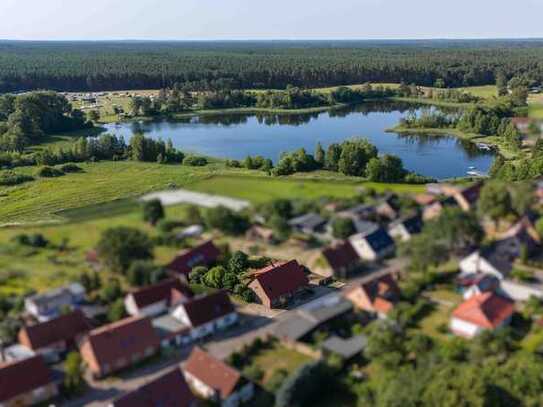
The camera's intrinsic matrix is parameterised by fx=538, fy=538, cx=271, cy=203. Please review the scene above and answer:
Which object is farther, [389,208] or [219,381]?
[219,381]

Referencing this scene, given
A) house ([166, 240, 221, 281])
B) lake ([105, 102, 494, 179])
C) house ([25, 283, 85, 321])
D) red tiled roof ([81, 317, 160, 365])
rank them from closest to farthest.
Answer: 1. house ([25, 283, 85, 321])
2. red tiled roof ([81, 317, 160, 365])
3. house ([166, 240, 221, 281])
4. lake ([105, 102, 494, 179])

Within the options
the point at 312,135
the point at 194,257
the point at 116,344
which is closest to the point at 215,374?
the point at 116,344

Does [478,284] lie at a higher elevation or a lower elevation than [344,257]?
lower

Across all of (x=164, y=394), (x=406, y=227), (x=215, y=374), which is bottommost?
(x=164, y=394)

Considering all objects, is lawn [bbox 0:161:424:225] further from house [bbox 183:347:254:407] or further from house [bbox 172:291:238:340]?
house [bbox 183:347:254:407]

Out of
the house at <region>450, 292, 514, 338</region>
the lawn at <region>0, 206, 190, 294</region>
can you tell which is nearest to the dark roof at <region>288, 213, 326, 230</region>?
the lawn at <region>0, 206, 190, 294</region>

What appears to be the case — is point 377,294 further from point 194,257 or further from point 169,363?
point 169,363

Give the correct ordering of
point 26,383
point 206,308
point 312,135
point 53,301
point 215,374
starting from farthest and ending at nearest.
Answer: point 312,135 < point 215,374 < point 206,308 < point 26,383 < point 53,301
